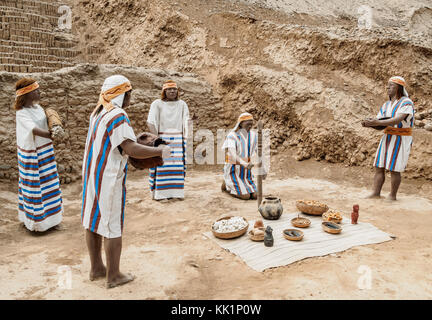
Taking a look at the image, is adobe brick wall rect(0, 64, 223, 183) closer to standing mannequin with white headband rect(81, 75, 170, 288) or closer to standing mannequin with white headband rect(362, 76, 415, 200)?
standing mannequin with white headband rect(81, 75, 170, 288)

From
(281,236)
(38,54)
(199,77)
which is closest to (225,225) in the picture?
(281,236)

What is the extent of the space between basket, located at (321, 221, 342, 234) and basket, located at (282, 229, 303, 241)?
324mm

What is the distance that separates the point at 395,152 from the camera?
5.03 metres

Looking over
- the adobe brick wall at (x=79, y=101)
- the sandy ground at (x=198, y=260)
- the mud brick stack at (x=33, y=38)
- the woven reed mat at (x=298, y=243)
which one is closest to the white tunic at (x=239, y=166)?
the sandy ground at (x=198, y=260)

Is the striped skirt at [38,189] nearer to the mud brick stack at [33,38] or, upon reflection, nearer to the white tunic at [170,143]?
the white tunic at [170,143]

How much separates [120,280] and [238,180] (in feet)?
9.66

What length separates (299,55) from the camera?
27.6 feet

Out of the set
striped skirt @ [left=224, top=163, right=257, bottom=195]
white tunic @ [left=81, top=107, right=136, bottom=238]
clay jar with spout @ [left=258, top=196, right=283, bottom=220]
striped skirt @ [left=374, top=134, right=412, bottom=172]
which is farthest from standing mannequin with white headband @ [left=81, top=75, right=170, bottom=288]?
striped skirt @ [left=374, top=134, right=412, bottom=172]

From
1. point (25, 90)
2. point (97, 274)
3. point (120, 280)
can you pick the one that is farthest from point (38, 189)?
point (120, 280)

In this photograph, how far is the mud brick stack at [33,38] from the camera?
295 inches

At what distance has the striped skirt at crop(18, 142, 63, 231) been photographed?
3.86 m

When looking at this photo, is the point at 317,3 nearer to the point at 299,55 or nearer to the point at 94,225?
the point at 299,55

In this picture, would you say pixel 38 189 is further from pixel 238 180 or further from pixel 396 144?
pixel 396 144

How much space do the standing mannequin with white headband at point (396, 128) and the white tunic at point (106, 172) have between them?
3645mm
